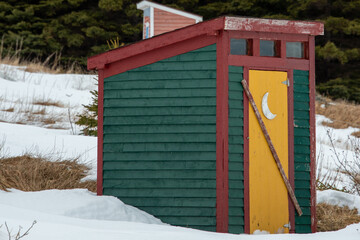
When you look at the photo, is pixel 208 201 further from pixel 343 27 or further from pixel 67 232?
pixel 343 27

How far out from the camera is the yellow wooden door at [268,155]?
6152mm

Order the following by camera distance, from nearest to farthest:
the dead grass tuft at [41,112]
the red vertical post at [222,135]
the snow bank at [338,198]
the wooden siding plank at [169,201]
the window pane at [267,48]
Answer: the red vertical post at [222,135]
the wooden siding plank at [169,201]
the window pane at [267,48]
the snow bank at [338,198]
the dead grass tuft at [41,112]

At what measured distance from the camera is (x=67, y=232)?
3.90 meters

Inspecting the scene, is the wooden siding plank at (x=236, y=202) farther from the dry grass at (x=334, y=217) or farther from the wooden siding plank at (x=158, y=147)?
the dry grass at (x=334, y=217)

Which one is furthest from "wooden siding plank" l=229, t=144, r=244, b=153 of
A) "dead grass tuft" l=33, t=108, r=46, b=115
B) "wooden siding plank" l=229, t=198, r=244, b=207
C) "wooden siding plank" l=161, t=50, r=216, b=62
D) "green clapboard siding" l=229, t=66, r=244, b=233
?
"dead grass tuft" l=33, t=108, r=46, b=115

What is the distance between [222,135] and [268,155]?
0.73 m

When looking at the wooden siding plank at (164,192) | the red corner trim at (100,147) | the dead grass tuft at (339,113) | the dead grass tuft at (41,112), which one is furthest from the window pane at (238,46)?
the dead grass tuft at (339,113)

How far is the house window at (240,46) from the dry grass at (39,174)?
10.9 ft

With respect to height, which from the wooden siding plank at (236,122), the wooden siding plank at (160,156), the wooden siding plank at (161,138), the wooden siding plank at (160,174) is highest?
the wooden siding plank at (236,122)

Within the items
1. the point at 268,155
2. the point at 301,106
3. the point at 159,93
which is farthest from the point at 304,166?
the point at 159,93

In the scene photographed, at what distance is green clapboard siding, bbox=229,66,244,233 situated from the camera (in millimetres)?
6059

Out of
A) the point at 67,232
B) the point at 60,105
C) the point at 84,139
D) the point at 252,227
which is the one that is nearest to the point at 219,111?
the point at 252,227

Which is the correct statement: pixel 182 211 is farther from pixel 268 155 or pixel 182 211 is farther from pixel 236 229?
pixel 268 155

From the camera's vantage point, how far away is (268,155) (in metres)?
6.25
